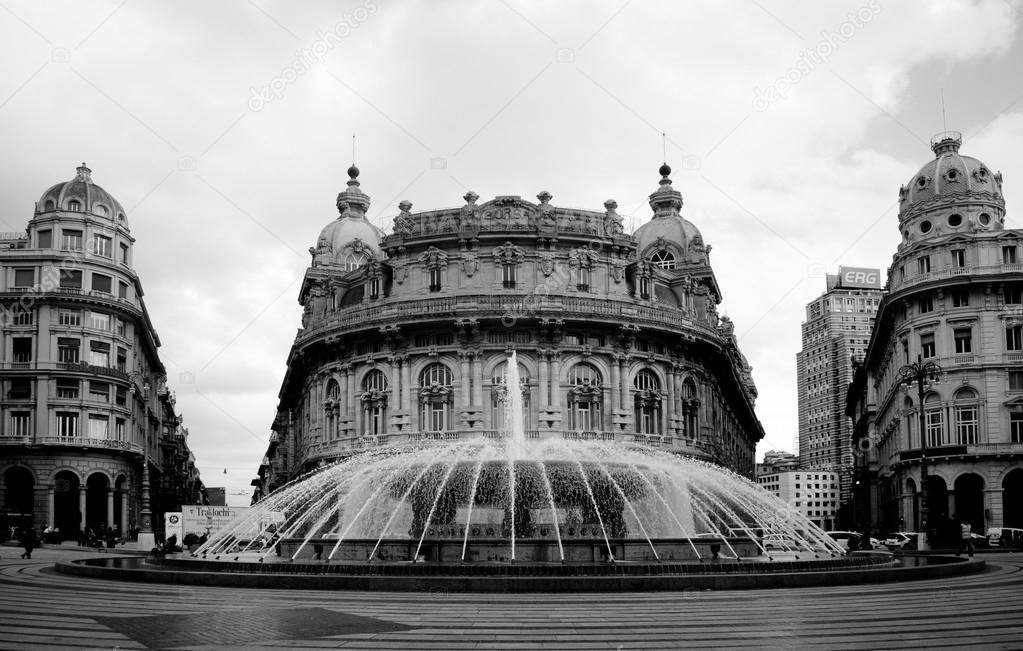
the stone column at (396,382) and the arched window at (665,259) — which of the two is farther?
the arched window at (665,259)

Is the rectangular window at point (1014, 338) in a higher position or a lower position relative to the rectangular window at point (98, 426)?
higher

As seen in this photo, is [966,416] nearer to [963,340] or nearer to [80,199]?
[963,340]

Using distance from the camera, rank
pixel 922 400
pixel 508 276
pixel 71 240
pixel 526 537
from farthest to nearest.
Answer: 1. pixel 71 240
2. pixel 508 276
3. pixel 922 400
4. pixel 526 537

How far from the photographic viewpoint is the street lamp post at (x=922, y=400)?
52.5 m

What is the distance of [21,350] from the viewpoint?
7381 cm

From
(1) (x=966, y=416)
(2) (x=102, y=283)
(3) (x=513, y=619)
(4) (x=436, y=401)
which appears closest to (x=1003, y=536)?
(1) (x=966, y=416)

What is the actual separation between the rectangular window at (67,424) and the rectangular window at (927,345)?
2132 inches

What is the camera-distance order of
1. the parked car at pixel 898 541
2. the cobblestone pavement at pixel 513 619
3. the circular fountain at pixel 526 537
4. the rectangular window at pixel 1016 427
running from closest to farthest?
the cobblestone pavement at pixel 513 619
the circular fountain at pixel 526 537
the parked car at pixel 898 541
the rectangular window at pixel 1016 427

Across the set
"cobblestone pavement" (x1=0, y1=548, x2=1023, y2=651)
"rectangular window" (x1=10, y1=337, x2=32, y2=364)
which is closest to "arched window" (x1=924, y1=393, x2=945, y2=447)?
"cobblestone pavement" (x1=0, y1=548, x2=1023, y2=651)

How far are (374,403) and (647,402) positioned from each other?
1615 cm

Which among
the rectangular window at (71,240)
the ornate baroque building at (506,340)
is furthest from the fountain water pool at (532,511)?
the rectangular window at (71,240)

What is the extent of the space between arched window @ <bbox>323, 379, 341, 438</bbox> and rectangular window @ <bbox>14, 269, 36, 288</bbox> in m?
21.5

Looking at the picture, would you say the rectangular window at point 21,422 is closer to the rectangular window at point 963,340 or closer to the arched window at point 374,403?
the arched window at point 374,403

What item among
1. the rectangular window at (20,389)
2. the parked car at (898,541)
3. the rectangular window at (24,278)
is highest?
the rectangular window at (24,278)
